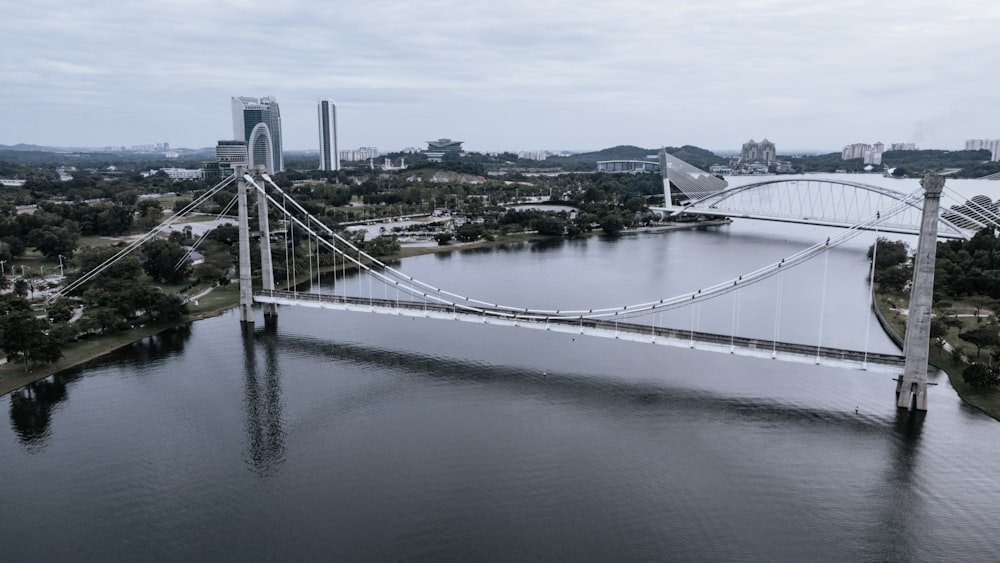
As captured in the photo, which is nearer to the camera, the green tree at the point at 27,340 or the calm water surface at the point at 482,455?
the calm water surface at the point at 482,455

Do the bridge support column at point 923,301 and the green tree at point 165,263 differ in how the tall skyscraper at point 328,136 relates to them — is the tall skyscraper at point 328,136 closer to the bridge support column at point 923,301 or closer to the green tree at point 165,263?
the green tree at point 165,263

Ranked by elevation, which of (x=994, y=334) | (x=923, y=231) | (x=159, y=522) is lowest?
(x=159, y=522)

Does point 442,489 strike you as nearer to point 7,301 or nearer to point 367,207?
point 7,301

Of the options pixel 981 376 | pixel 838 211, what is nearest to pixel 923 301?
pixel 981 376

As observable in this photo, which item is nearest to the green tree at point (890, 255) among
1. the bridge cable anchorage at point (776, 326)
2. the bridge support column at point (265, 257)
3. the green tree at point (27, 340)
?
the bridge cable anchorage at point (776, 326)

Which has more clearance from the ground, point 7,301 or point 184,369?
point 7,301

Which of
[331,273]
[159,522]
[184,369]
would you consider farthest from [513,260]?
[159,522]
